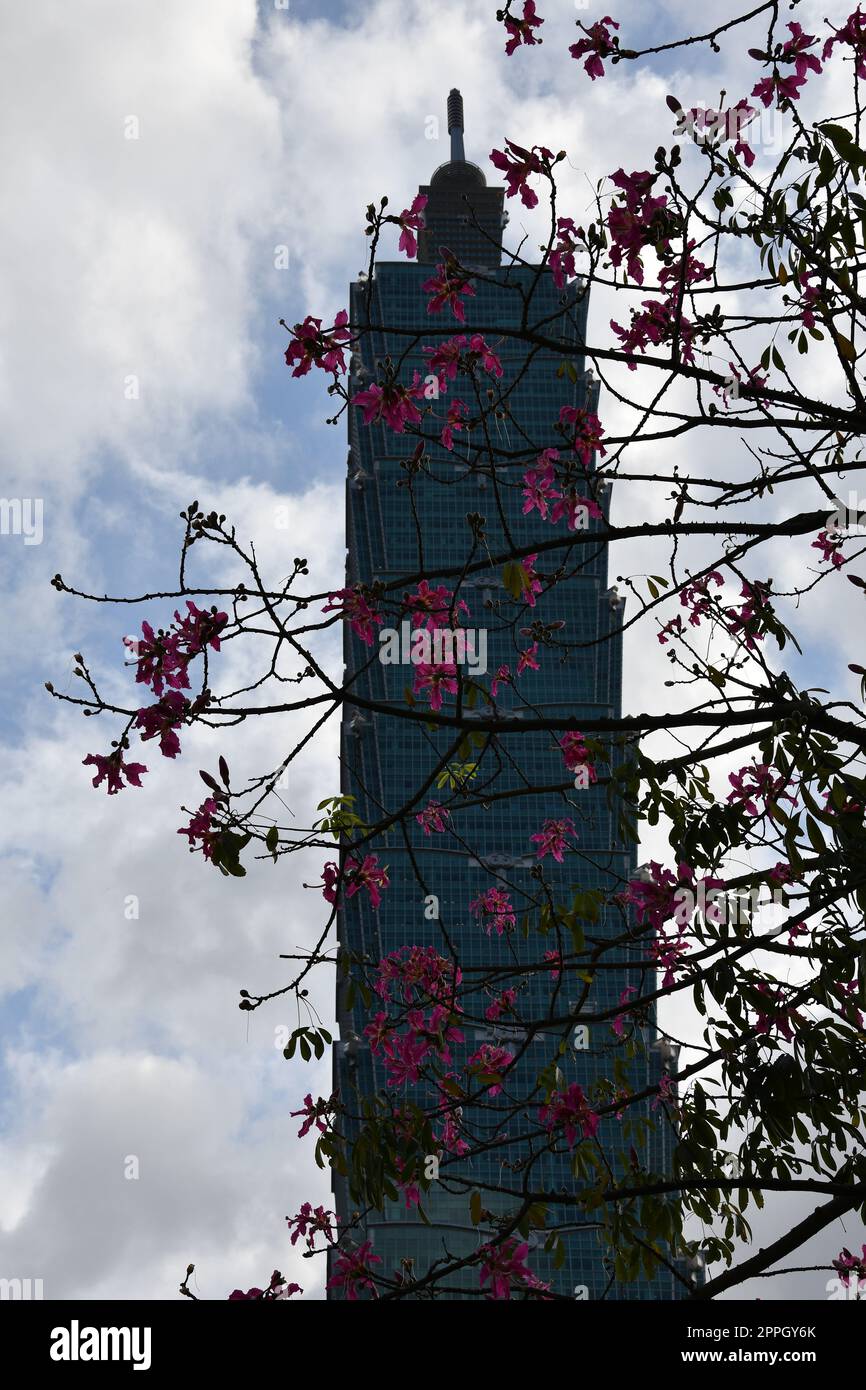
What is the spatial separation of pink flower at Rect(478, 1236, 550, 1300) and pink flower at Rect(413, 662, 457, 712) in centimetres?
215

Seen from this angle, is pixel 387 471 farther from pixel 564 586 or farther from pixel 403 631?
pixel 403 631

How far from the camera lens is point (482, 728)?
168 inches

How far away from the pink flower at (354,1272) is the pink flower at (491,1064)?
2.75 ft

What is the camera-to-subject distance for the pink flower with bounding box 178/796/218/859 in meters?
4.64

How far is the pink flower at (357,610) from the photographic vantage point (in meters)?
4.77

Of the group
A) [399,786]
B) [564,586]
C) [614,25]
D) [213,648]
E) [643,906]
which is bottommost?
[643,906]

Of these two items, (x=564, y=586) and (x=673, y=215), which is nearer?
(x=673, y=215)

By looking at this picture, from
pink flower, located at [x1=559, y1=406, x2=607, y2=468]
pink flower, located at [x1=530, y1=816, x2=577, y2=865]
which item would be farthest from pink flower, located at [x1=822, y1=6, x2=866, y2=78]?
pink flower, located at [x1=530, y1=816, x2=577, y2=865]

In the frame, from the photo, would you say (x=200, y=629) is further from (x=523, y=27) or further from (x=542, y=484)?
(x=523, y=27)

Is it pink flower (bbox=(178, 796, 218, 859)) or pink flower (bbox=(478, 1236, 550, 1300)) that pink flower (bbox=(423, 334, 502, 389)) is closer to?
pink flower (bbox=(178, 796, 218, 859))

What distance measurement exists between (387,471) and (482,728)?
71.1 metres

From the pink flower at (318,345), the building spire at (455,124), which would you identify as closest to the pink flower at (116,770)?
the pink flower at (318,345)

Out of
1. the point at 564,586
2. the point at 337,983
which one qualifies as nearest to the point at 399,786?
the point at 564,586
